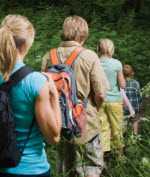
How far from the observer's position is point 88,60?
237 inches

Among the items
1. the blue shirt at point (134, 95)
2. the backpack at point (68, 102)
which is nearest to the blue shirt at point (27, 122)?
the backpack at point (68, 102)

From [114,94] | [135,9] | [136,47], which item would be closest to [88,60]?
[114,94]

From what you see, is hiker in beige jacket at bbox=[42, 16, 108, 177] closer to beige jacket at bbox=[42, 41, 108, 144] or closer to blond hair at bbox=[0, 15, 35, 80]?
beige jacket at bbox=[42, 41, 108, 144]

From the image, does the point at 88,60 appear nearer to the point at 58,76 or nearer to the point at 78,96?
the point at 78,96

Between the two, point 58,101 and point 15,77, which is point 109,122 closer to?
point 58,101

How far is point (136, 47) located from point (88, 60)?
29.5 feet

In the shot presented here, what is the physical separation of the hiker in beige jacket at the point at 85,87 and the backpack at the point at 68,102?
0.39 meters

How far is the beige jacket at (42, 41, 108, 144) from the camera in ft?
19.7

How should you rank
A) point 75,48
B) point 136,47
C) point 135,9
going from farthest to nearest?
1. point 135,9
2. point 136,47
3. point 75,48

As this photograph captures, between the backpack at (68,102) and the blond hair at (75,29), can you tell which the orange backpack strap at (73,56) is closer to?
the blond hair at (75,29)

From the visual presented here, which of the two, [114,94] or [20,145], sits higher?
[20,145]

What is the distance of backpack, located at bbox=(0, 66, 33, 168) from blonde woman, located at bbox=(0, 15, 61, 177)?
0.10 feet

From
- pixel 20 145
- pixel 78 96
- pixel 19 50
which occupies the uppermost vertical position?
pixel 19 50

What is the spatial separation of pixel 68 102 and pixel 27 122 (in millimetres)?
1079
